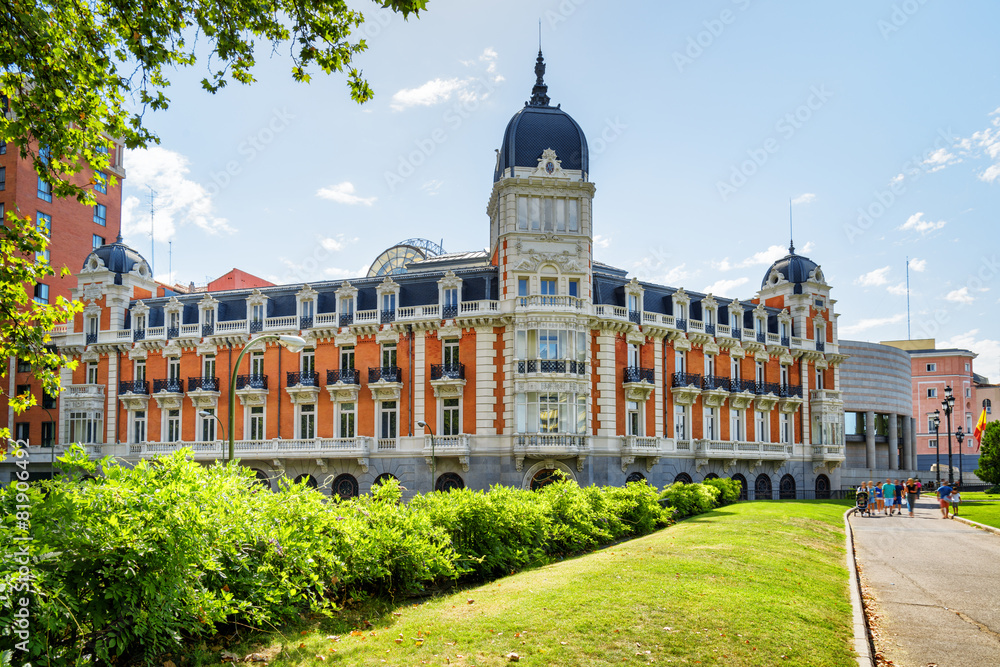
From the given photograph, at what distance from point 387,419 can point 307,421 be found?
508 centimetres

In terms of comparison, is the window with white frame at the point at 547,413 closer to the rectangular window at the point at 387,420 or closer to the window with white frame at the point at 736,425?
the rectangular window at the point at 387,420

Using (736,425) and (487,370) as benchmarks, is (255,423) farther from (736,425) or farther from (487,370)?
(736,425)

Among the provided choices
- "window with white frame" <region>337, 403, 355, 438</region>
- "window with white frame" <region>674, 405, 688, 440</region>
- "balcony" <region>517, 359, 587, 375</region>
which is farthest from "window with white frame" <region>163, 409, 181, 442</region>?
"window with white frame" <region>674, 405, 688, 440</region>

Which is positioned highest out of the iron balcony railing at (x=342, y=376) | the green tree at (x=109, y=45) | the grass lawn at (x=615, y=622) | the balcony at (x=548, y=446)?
the green tree at (x=109, y=45)

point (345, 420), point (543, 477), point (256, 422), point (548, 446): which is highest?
point (345, 420)

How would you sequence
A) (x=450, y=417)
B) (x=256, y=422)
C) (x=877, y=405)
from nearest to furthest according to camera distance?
(x=450, y=417) < (x=256, y=422) < (x=877, y=405)

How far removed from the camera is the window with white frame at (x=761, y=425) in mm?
51612

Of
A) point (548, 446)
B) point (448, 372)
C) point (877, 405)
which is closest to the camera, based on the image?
point (548, 446)

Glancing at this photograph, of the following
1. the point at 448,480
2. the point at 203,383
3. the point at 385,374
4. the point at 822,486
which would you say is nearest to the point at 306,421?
the point at 385,374

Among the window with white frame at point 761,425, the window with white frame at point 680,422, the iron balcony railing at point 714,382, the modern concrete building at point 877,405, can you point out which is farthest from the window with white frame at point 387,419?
the modern concrete building at point 877,405

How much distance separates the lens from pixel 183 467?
10578mm

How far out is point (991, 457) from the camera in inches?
2151

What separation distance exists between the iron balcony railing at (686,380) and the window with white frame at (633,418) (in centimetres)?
345

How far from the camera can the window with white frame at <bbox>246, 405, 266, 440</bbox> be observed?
46.5 meters
